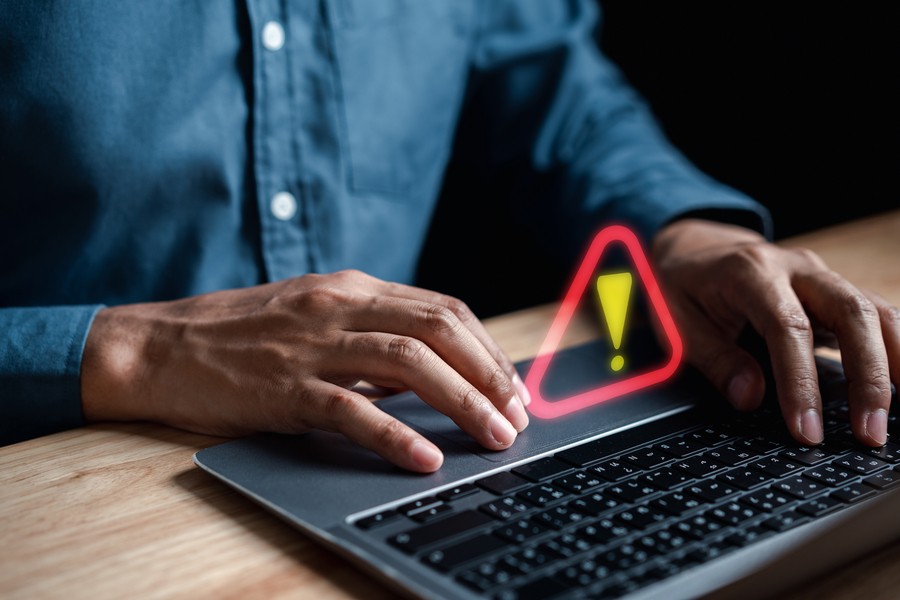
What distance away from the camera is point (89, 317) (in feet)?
2.70

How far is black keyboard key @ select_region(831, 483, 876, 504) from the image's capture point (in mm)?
583

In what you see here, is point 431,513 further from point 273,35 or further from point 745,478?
point 273,35

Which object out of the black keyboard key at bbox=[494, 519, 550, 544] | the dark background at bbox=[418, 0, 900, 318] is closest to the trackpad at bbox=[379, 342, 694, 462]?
the black keyboard key at bbox=[494, 519, 550, 544]

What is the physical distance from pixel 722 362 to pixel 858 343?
121 millimetres

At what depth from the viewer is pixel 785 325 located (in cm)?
79

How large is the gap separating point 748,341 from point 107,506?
0.63m

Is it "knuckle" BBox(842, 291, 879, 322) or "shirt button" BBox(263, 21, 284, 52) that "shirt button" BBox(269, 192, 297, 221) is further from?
"knuckle" BBox(842, 291, 879, 322)

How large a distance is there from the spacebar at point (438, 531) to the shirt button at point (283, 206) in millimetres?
616

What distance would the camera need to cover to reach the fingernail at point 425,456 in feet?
2.10

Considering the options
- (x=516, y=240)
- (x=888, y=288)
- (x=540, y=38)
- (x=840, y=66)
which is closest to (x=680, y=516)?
(x=888, y=288)

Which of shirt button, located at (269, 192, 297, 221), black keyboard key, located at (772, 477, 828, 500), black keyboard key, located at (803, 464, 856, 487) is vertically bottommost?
black keyboard key, located at (803, 464, 856, 487)

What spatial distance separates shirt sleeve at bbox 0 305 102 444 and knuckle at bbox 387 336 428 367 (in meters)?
0.30

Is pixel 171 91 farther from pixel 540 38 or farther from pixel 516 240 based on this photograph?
pixel 516 240

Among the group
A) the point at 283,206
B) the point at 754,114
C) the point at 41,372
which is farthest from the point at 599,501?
the point at 754,114
